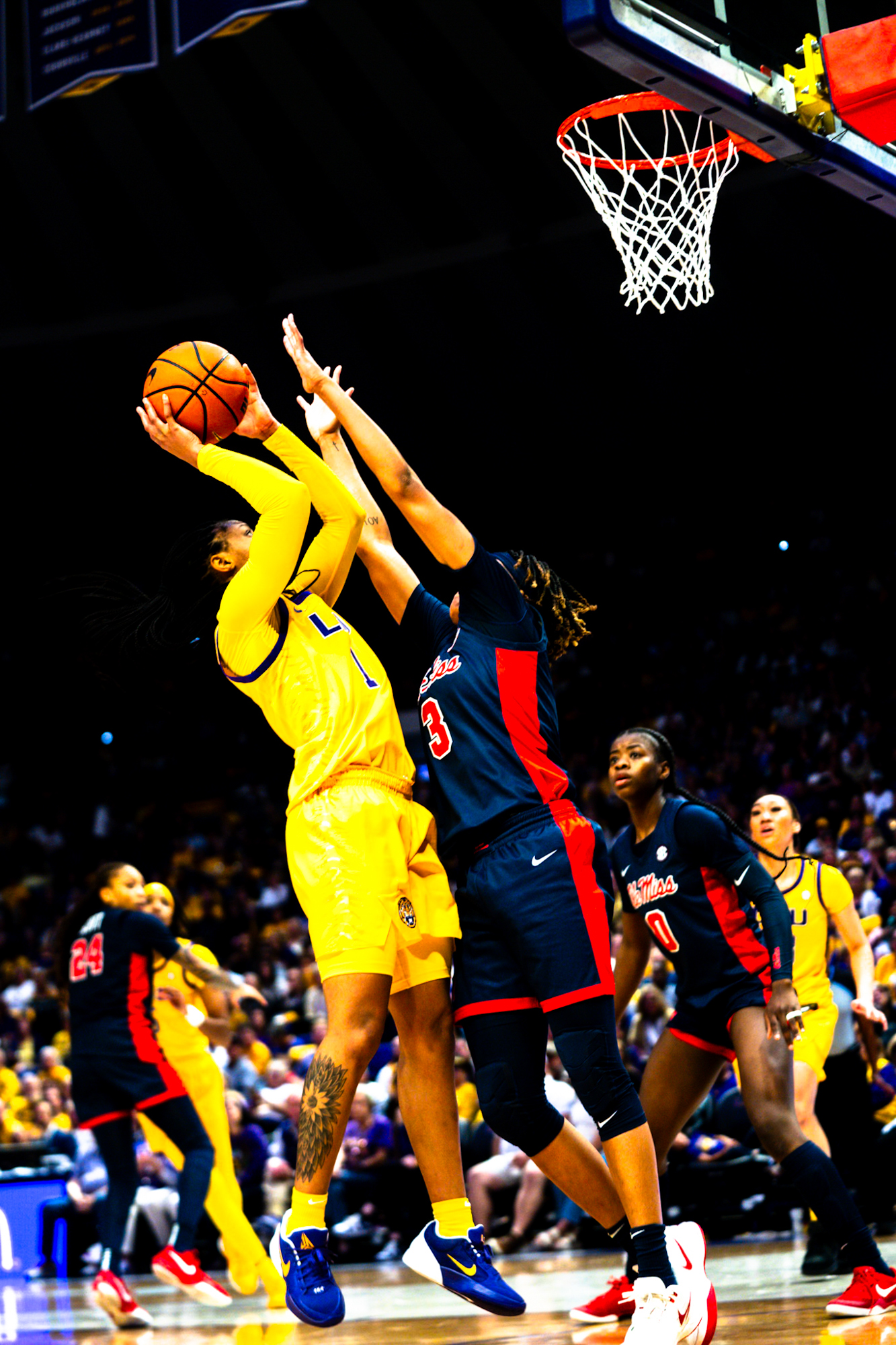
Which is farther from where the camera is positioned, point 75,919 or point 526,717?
point 75,919

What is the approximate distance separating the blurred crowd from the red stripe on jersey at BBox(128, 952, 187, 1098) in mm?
1005

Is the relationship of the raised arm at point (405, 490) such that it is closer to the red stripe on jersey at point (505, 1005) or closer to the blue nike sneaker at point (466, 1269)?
the red stripe on jersey at point (505, 1005)

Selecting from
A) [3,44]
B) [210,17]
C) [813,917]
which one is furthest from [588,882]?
[3,44]

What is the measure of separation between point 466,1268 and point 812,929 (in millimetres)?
3306

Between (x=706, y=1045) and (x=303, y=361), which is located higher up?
(x=303, y=361)

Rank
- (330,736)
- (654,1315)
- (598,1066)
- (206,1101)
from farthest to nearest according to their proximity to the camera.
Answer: (206,1101)
(330,736)
(598,1066)
(654,1315)

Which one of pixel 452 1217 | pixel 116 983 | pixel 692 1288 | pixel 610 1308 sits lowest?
pixel 610 1308

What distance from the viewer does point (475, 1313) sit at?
6.21m

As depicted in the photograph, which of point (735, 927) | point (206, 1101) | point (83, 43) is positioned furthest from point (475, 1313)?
point (83, 43)

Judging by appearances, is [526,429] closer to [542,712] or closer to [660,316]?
[660,316]

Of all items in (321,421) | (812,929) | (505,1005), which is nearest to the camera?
(505,1005)

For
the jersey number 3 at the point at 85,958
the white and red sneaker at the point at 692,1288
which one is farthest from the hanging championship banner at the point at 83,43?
the white and red sneaker at the point at 692,1288

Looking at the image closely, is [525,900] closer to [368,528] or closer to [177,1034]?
[368,528]

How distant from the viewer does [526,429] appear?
19.9 m
